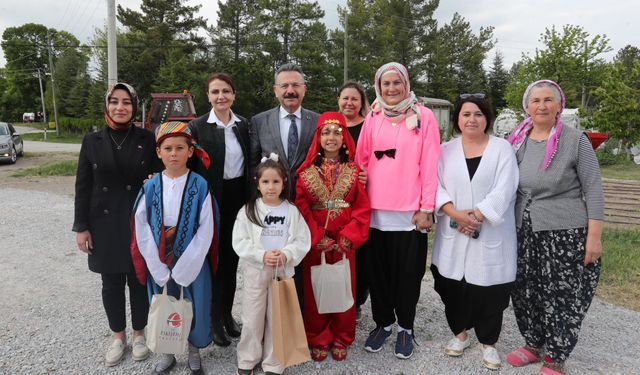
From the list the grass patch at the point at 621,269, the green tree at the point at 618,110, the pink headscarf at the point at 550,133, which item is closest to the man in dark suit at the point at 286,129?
the pink headscarf at the point at 550,133

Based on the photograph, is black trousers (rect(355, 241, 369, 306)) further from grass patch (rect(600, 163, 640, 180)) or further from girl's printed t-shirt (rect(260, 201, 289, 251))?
grass patch (rect(600, 163, 640, 180))

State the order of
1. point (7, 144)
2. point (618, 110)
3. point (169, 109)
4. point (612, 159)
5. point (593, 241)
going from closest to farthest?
point (593, 241), point (169, 109), point (7, 144), point (618, 110), point (612, 159)

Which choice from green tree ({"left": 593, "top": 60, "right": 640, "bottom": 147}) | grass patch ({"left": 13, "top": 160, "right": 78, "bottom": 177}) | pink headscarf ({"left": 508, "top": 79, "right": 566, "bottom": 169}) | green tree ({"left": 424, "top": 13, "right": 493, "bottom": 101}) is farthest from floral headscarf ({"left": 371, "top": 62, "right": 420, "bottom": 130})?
green tree ({"left": 424, "top": 13, "right": 493, "bottom": 101})

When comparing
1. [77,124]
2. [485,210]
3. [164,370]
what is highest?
[485,210]

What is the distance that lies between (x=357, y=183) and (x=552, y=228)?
1.29m

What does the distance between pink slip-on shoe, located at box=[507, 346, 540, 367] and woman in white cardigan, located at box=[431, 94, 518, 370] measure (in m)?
0.12

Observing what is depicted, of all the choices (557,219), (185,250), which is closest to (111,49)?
(185,250)

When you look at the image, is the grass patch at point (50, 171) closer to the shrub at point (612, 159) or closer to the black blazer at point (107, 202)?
the black blazer at point (107, 202)

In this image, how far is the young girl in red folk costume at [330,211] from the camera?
291 centimetres

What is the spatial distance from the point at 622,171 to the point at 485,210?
621 inches

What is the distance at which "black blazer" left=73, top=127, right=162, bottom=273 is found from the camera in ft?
9.34

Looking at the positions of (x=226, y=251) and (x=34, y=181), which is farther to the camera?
(x=34, y=181)

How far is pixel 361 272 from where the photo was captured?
3.37m

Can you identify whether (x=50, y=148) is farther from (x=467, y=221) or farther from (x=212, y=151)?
(x=467, y=221)
